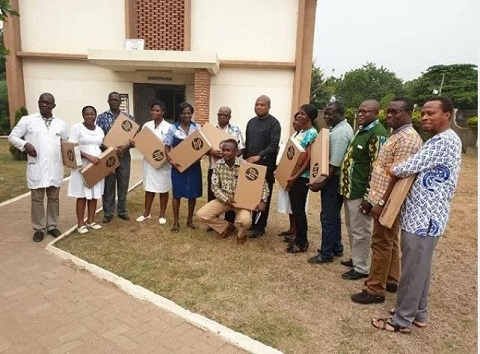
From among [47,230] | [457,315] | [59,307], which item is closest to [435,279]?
[457,315]

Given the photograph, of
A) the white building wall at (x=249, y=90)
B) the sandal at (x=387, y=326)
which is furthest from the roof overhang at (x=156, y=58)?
the sandal at (x=387, y=326)

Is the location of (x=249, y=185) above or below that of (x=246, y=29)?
below

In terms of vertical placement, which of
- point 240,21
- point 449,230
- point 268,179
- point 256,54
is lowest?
point 449,230

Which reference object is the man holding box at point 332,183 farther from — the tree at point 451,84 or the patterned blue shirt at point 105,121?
the tree at point 451,84

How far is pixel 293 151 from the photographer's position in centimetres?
430

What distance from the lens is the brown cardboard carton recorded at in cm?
450

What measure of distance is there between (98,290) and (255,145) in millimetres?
2511

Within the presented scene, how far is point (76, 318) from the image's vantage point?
9.71 feet

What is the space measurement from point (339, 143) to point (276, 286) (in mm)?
1606

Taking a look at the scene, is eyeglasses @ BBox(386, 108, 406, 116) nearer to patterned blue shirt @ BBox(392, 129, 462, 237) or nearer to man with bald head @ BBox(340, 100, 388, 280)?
man with bald head @ BBox(340, 100, 388, 280)

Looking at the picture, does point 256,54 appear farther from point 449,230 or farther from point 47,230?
point 47,230

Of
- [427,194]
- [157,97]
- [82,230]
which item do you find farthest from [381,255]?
[157,97]

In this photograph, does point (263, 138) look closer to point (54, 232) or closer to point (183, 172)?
point (183, 172)

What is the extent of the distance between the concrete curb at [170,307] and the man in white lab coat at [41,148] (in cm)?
67
